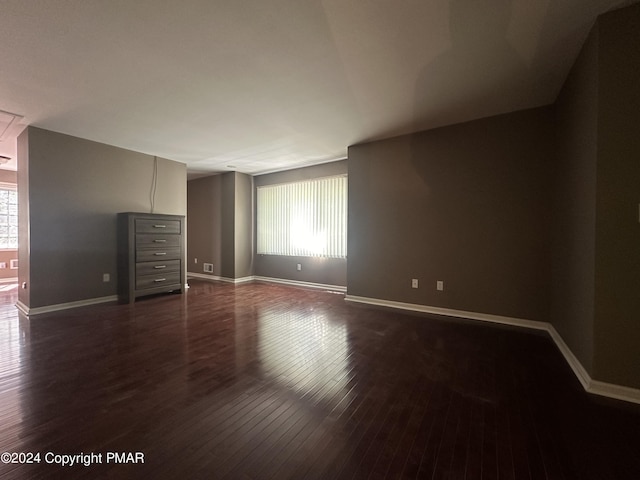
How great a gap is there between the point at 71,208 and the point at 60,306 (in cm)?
140

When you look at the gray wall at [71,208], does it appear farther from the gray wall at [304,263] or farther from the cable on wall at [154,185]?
the gray wall at [304,263]

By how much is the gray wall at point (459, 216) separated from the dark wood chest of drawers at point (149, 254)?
311cm

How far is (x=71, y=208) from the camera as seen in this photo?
371 centimetres

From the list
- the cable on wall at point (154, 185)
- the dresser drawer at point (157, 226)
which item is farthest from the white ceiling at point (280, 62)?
the dresser drawer at point (157, 226)

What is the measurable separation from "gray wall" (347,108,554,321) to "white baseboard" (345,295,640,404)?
8 cm

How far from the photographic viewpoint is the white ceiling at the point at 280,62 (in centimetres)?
163

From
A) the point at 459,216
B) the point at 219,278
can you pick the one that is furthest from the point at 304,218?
the point at 459,216

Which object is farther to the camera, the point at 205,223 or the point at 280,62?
the point at 205,223

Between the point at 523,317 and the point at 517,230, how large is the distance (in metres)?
1.01

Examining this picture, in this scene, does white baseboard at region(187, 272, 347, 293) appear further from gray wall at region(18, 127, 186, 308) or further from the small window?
the small window

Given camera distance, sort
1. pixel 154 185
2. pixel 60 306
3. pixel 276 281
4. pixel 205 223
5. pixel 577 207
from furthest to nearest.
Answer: pixel 205 223
pixel 276 281
pixel 154 185
pixel 60 306
pixel 577 207

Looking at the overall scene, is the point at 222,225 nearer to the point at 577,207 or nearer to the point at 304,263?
the point at 304,263

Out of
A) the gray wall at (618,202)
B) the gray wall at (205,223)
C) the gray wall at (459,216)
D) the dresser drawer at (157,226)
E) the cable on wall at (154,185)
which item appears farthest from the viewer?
the gray wall at (205,223)

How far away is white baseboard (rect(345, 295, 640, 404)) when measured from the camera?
5.49 ft
